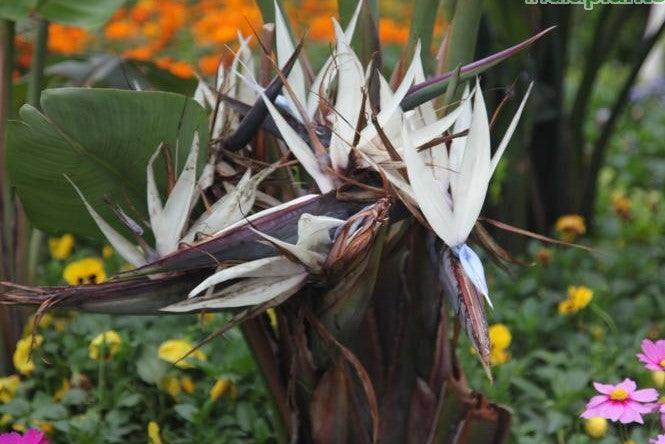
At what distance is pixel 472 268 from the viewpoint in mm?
1187

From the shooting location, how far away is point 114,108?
50.4 inches

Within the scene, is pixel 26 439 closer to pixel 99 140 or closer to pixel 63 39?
pixel 99 140

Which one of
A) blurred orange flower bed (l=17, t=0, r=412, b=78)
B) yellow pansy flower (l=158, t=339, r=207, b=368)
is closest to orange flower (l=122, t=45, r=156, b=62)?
blurred orange flower bed (l=17, t=0, r=412, b=78)

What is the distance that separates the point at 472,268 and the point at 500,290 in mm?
1162

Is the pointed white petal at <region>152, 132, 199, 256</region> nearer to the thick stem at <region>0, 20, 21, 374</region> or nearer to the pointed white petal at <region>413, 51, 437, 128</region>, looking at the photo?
the pointed white petal at <region>413, 51, 437, 128</region>

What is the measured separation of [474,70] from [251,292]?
0.34 meters

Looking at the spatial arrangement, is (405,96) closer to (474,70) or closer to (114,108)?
(474,70)

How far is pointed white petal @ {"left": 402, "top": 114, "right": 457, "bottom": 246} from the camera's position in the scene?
3.77 feet

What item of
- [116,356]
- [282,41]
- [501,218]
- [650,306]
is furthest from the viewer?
[501,218]

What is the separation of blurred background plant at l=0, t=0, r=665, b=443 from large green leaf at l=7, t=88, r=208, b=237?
92mm

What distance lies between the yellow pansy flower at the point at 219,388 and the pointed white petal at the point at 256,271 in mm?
465

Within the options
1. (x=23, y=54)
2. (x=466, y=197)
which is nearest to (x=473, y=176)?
(x=466, y=197)

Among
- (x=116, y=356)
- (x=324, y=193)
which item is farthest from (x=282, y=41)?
(x=116, y=356)

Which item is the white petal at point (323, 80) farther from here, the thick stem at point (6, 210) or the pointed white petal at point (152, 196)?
the thick stem at point (6, 210)
